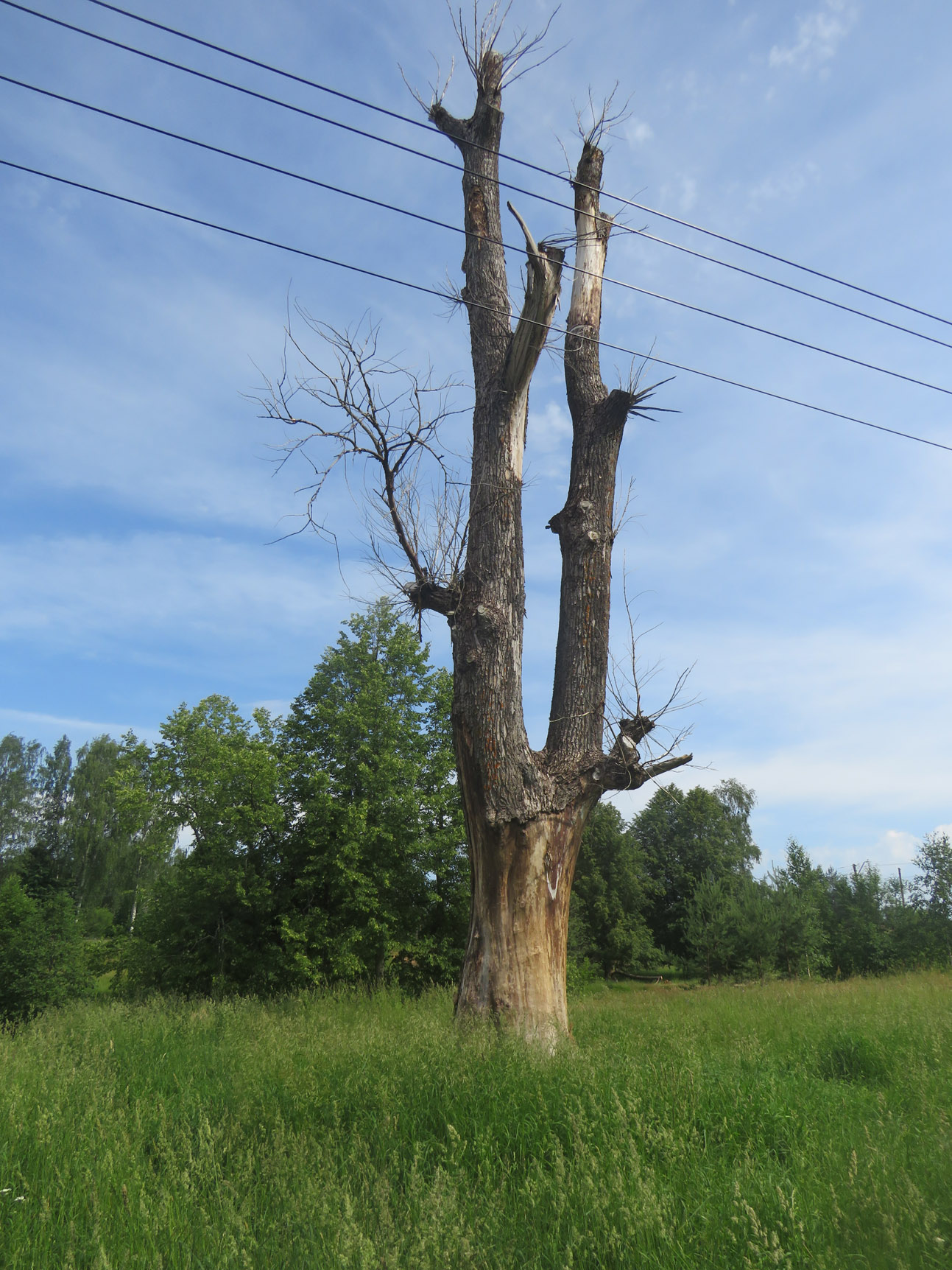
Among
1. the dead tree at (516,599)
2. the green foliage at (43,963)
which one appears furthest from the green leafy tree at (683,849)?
the dead tree at (516,599)

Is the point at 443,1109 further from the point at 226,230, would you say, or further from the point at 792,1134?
the point at 226,230

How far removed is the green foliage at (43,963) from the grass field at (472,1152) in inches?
710

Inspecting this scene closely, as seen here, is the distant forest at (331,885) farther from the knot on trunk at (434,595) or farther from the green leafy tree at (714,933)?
the knot on trunk at (434,595)

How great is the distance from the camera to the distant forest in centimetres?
1889

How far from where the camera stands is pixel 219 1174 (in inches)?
Result: 133

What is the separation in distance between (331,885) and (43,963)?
9730mm

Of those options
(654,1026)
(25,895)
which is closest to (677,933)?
(25,895)

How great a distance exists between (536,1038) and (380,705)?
16045mm

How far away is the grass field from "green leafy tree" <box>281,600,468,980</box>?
12.6m

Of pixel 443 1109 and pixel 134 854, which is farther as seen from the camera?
pixel 134 854

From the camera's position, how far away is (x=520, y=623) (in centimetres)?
714

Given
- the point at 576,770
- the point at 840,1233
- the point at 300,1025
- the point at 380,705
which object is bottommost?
the point at 300,1025

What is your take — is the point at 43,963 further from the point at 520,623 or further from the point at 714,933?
the point at 714,933

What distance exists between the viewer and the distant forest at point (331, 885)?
18.9 meters
